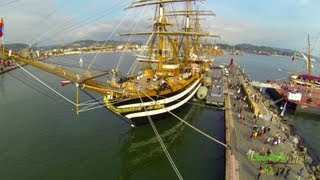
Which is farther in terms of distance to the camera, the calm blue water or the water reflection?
the water reflection

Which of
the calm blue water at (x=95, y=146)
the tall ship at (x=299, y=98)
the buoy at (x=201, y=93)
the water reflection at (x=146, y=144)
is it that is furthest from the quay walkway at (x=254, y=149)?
the tall ship at (x=299, y=98)

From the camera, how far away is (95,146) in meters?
31.9

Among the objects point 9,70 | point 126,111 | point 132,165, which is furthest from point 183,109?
point 9,70

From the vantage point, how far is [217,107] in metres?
51.4

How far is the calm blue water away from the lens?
27.2 metres

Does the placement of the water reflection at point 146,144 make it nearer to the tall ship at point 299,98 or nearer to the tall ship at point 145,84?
the tall ship at point 145,84

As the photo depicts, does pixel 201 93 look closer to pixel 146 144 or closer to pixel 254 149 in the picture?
pixel 146 144

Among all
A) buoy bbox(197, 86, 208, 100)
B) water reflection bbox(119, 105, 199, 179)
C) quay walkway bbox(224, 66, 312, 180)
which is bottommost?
water reflection bbox(119, 105, 199, 179)

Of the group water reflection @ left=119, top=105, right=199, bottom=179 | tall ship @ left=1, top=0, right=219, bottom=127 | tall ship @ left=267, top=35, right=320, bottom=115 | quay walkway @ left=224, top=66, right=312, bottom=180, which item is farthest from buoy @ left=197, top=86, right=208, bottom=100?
water reflection @ left=119, top=105, right=199, bottom=179

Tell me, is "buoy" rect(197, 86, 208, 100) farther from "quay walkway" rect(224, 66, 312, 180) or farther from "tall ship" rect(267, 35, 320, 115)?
"tall ship" rect(267, 35, 320, 115)

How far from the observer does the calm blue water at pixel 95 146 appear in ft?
89.1

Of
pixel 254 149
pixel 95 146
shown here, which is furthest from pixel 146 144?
pixel 254 149

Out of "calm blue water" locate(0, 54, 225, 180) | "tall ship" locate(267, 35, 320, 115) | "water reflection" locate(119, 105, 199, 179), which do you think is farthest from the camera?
"tall ship" locate(267, 35, 320, 115)

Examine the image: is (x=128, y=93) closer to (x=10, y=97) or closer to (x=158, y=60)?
(x=158, y=60)
